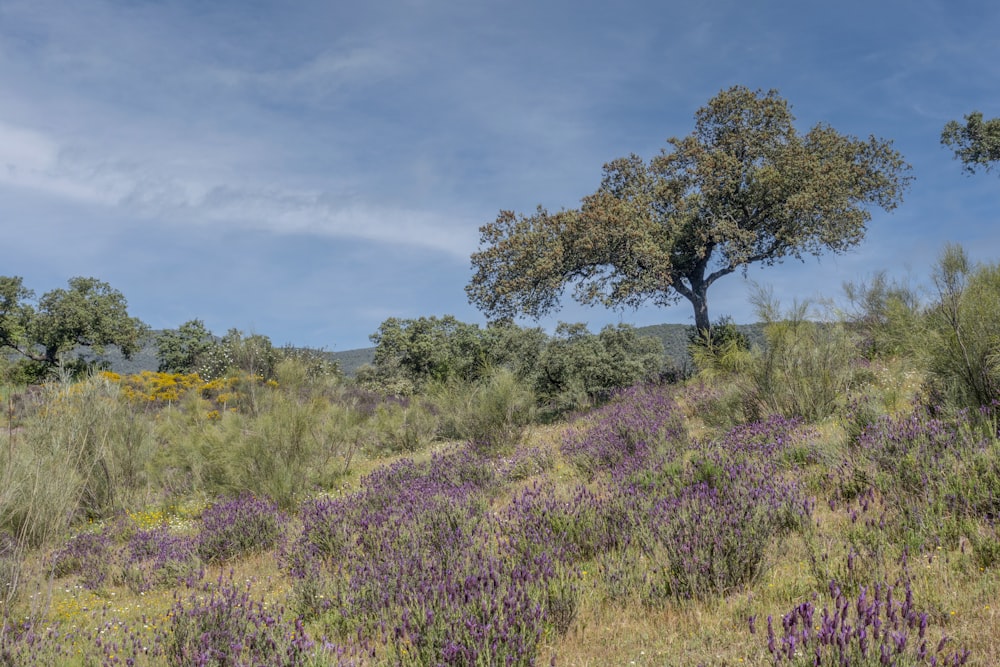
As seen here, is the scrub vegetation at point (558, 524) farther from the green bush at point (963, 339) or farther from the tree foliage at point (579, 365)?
the tree foliage at point (579, 365)

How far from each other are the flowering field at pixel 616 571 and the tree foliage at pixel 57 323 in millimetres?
44001

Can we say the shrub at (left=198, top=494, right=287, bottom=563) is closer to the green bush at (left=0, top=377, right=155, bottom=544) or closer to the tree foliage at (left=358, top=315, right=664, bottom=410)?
the green bush at (left=0, top=377, right=155, bottom=544)

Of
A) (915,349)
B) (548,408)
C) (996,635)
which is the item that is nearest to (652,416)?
(915,349)

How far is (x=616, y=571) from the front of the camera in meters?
3.65

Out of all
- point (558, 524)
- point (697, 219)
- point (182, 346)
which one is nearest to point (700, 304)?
Answer: point (697, 219)

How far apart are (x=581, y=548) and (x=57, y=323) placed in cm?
4951

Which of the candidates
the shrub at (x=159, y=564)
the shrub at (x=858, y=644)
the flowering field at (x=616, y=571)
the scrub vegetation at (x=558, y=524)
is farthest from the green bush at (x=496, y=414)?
the shrub at (x=858, y=644)

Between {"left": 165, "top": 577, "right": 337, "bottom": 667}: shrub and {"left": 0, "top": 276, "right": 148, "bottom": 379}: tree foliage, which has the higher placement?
{"left": 0, "top": 276, "right": 148, "bottom": 379}: tree foliage

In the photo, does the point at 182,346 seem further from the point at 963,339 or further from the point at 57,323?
the point at 963,339

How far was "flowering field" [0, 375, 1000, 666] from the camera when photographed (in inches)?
112

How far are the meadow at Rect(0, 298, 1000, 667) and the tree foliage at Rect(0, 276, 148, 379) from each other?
41078mm

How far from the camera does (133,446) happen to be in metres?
9.69

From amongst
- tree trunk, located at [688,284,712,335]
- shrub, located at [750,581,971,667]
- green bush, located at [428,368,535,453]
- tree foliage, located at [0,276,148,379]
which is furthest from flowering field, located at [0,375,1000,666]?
tree foliage, located at [0,276,148,379]

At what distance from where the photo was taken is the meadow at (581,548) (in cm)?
293
